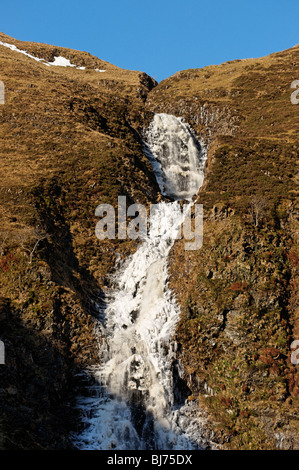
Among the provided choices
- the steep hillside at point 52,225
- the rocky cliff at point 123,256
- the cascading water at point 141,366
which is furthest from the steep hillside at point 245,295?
the steep hillside at point 52,225

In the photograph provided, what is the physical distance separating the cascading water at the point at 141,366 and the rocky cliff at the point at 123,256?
5.09ft

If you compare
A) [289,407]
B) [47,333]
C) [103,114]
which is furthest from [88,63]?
[289,407]

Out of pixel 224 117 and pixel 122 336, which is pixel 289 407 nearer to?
pixel 122 336

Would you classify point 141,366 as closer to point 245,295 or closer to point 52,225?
point 245,295

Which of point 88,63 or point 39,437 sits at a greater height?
point 88,63

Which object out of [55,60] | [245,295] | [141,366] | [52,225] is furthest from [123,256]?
[55,60]

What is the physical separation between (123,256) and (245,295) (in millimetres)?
16897

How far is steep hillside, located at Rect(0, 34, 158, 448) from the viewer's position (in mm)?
35812

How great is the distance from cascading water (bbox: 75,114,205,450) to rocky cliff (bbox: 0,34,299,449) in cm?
155

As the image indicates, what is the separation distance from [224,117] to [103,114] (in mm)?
23169

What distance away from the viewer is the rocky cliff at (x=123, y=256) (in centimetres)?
3634

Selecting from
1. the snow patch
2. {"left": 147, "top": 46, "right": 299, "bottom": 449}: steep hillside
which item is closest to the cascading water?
{"left": 147, "top": 46, "right": 299, "bottom": 449}: steep hillside

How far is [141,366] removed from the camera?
40688 millimetres
